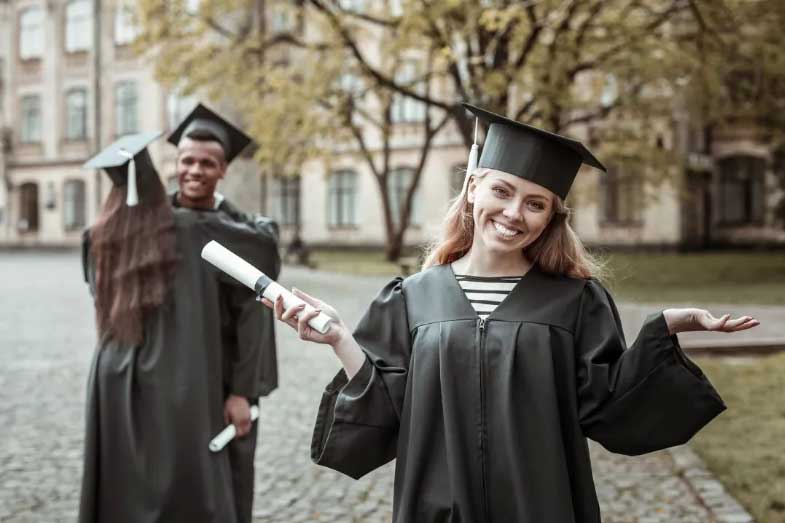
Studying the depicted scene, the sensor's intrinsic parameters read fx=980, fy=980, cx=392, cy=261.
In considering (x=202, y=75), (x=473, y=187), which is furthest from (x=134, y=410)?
(x=202, y=75)

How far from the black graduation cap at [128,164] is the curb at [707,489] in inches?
136

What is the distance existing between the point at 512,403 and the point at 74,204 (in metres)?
43.2

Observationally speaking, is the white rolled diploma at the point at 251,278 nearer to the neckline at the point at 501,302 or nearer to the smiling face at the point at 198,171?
the neckline at the point at 501,302

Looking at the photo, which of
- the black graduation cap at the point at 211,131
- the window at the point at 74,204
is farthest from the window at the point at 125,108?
the black graduation cap at the point at 211,131

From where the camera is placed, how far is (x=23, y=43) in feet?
148

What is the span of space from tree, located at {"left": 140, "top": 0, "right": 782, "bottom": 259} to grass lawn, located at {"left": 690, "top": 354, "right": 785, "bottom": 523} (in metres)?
6.92

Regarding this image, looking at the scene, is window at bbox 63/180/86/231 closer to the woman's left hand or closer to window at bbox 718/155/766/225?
window at bbox 718/155/766/225

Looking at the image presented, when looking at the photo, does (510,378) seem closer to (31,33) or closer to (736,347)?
(736,347)

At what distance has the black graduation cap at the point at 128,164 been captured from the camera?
4246mm

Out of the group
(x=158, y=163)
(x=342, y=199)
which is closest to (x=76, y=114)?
(x=158, y=163)

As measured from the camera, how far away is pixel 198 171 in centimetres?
453

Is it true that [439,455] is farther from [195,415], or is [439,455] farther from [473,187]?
[195,415]

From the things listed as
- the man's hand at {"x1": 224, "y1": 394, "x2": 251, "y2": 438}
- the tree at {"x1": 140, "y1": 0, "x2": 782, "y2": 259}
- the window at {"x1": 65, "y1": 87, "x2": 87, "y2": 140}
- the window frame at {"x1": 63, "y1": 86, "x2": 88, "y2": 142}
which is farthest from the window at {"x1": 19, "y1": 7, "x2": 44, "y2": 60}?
the man's hand at {"x1": 224, "y1": 394, "x2": 251, "y2": 438}

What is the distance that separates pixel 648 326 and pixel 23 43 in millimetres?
47073
